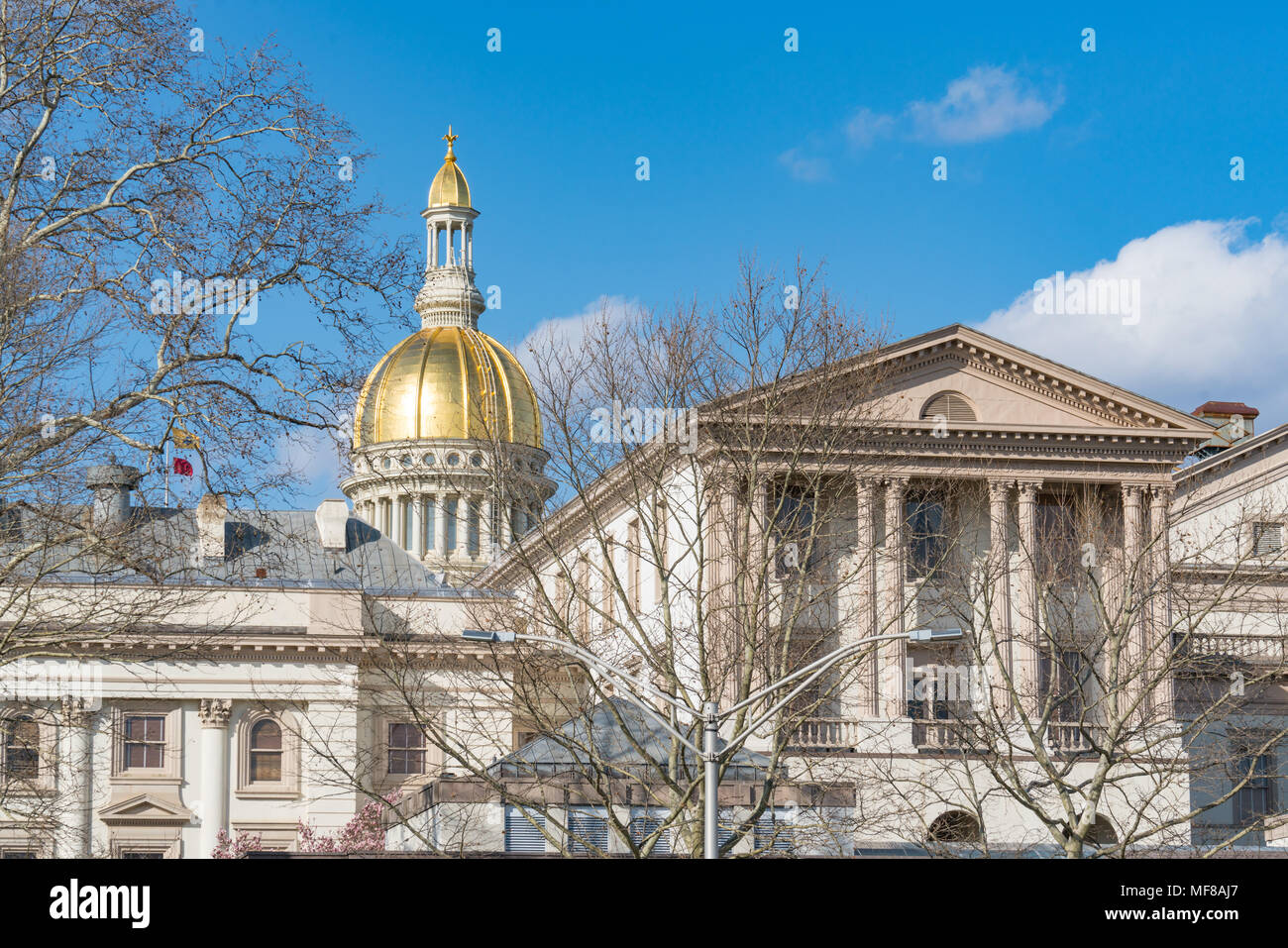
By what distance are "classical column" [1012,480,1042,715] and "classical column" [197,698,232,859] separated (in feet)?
85.6

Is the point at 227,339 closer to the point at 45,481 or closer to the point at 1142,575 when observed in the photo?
the point at 45,481

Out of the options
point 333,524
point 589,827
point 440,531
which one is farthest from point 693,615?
point 440,531

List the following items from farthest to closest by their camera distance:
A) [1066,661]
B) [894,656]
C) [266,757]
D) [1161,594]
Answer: [266,757], [894,656], [1066,661], [1161,594]

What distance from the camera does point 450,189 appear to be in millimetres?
124188

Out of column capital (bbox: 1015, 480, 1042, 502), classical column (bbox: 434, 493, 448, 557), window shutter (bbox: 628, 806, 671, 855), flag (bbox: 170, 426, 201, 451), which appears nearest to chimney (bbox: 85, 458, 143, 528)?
flag (bbox: 170, 426, 201, 451)

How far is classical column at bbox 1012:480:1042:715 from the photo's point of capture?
50406mm

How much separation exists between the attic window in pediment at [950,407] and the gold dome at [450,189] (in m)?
74.7

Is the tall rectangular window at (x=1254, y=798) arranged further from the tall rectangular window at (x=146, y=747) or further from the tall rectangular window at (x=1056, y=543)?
the tall rectangular window at (x=146, y=747)

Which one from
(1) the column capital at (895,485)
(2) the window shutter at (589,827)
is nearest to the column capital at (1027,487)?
(1) the column capital at (895,485)

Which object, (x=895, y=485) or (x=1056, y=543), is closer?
(x=1056, y=543)

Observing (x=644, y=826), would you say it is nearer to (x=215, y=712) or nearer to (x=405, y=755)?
(x=215, y=712)

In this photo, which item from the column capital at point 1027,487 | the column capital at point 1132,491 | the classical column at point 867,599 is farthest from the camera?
the column capital at point 1132,491

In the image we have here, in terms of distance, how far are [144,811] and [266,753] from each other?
436 centimetres

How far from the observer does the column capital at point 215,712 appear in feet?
200
